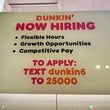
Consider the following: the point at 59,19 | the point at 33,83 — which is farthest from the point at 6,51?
the point at 59,19

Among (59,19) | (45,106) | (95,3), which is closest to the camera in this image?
(45,106)

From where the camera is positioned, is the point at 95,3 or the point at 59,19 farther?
the point at 95,3

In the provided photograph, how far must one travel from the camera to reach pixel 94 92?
161 cm

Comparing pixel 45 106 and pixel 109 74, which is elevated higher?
pixel 109 74

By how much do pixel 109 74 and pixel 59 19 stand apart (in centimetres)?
61

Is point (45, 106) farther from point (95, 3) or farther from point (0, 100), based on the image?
point (95, 3)

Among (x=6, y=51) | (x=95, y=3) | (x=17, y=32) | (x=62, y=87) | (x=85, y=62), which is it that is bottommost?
(x=62, y=87)

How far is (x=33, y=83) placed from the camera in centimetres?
164

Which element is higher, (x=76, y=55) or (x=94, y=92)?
(x=76, y=55)

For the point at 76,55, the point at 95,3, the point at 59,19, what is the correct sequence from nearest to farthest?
the point at 76,55 < the point at 59,19 < the point at 95,3

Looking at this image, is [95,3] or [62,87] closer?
[62,87]

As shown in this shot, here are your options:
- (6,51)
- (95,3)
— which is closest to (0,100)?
(6,51)

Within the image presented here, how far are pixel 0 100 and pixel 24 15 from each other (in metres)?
0.73

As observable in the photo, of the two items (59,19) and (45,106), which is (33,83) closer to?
(45,106)
